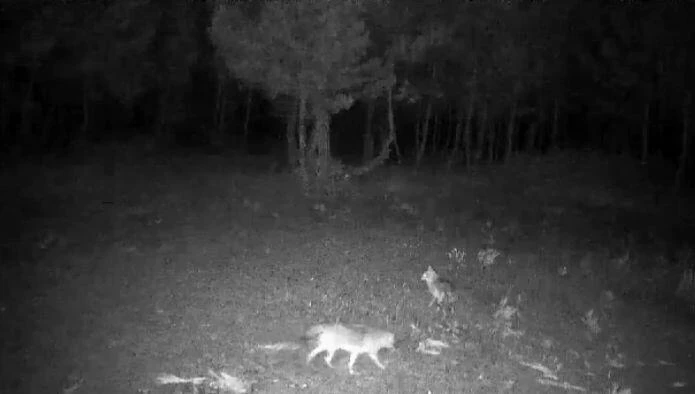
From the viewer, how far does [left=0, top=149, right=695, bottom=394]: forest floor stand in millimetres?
9055

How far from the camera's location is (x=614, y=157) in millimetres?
33281

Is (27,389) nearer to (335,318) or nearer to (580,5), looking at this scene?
(335,318)

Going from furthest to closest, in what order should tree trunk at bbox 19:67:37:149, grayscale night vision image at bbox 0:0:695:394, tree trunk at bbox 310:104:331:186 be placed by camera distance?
tree trunk at bbox 19:67:37:149, tree trunk at bbox 310:104:331:186, grayscale night vision image at bbox 0:0:695:394

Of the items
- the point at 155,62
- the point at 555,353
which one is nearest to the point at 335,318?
the point at 555,353

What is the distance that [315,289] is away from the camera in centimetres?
1215

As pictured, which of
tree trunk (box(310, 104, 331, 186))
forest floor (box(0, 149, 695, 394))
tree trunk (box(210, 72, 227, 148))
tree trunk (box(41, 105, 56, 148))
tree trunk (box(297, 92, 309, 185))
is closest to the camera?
forest floor (box(0, 149, 695, 394))

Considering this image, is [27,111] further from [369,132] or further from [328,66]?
[328,66]

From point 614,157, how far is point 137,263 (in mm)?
26244

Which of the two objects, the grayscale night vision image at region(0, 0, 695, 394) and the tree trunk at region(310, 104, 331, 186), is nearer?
the grayscale night vision image at region(0, 0, 695, 394)

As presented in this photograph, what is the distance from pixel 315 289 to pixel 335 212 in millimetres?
6403

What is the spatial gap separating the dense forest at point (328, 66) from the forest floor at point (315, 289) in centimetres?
372

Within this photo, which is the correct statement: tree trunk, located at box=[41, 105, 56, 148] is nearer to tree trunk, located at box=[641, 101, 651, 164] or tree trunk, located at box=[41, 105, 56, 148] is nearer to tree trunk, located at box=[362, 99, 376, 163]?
tree trunk, located at box=[362, 99, 376, 163]

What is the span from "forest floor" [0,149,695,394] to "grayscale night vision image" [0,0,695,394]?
0.20ft

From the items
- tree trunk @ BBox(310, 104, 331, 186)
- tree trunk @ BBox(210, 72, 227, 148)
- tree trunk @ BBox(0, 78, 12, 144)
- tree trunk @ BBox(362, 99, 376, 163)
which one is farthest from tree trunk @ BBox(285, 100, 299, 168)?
tree trunk @ BBox(0, 78, 12, 144)
